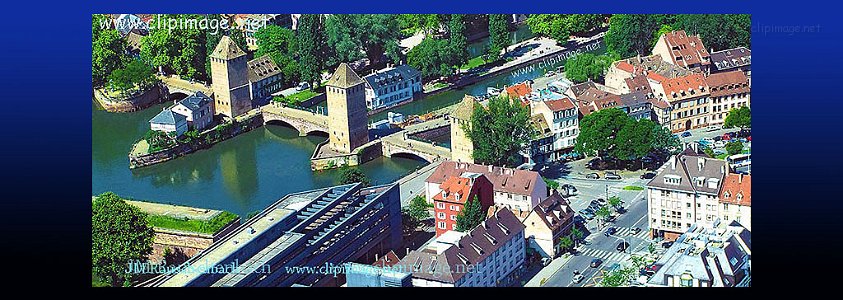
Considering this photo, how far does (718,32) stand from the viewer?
31562 mm

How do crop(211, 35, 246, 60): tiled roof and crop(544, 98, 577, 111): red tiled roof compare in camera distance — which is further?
crop(211, 35, 246, 60): tiled roof

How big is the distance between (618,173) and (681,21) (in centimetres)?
639

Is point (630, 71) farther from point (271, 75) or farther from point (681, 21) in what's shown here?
point (271, 75)

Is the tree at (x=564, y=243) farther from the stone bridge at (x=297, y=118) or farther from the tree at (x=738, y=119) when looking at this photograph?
the stone bridge at (x=297, y=118)

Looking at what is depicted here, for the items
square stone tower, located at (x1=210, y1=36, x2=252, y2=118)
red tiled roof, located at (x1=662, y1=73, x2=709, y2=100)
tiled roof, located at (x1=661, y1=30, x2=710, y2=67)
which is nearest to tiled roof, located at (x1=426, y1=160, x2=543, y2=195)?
red tiled roof, located at (x1=662, y1=73, x2=709, y2=100)

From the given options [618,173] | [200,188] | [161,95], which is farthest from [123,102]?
[618,173]

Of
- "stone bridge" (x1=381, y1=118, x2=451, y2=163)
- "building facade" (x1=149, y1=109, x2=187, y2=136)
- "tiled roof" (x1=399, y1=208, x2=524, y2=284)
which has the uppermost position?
"building facade" (x1=149, y1=109, x2=187, y2=136)

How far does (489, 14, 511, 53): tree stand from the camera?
1318 inches

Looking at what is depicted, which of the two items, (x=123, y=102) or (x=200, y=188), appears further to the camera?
(x=123, y=102)

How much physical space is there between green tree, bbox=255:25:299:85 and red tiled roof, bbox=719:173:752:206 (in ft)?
36.9

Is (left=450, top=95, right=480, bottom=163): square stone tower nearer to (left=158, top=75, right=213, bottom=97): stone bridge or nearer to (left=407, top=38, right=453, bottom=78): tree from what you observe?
(left=407, top=38, right=453, bottom=78): tree

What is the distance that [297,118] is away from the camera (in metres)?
30.7

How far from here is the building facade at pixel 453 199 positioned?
2408 cm

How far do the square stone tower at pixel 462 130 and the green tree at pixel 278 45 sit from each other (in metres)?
6.29
